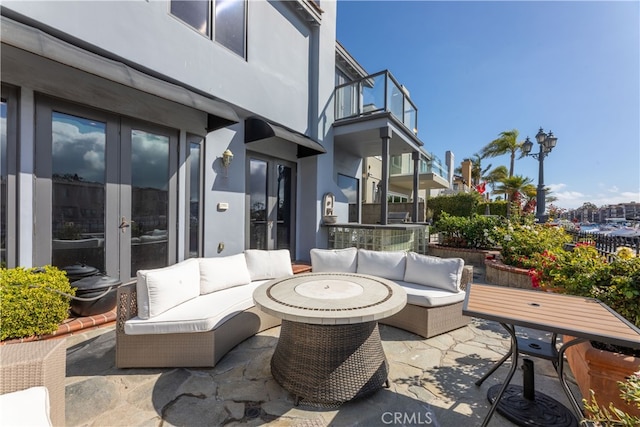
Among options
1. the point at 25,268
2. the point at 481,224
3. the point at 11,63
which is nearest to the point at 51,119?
the point at 11,63

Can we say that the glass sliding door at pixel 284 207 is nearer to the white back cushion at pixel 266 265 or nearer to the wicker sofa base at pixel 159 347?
the white back cushion at pixel 266 265

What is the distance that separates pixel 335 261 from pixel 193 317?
7.85 ft

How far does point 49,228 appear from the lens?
3.50m

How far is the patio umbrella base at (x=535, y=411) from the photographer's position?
2.03 metres

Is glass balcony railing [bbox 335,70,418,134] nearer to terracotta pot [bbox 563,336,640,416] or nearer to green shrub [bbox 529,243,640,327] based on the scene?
green shrub [bbox 529,243,640,327]

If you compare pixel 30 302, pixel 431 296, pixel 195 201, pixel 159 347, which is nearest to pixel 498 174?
pixel 431 296

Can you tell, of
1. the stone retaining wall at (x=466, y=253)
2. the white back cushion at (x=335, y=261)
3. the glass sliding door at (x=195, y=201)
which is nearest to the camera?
the white back cushion at (x=335, y=261)

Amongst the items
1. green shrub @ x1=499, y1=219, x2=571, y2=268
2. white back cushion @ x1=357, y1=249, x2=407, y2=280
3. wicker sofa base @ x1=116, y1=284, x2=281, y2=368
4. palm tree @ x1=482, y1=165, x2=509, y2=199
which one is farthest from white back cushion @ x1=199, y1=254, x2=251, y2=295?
palm tree @ x1=482, y1=165, x2=509, y2=199

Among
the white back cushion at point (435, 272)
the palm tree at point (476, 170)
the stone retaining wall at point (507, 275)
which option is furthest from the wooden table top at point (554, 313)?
the palm tree at point (476, 170)

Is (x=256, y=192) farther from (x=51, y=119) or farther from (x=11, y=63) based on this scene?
(x=11, y=63)

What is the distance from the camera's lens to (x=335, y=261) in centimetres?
454

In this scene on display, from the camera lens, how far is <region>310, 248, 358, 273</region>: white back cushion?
452cm

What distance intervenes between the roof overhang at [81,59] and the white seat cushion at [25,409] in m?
3.03

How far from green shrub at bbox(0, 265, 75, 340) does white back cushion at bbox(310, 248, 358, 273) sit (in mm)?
3289
